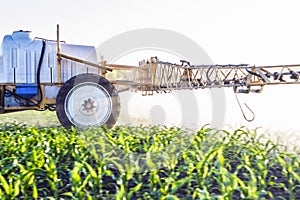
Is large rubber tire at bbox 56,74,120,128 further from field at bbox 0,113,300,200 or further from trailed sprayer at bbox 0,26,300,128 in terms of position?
field at bbox 0,113,300,200

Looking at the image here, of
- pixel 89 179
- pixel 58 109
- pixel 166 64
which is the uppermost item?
pixel 166 64

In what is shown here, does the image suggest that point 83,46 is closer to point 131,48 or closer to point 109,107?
point 131,48

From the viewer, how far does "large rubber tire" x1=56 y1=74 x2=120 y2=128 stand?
262 inches

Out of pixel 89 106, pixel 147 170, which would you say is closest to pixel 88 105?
pixel 89 106

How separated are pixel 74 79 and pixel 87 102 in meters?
0.45

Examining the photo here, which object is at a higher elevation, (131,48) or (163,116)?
(131,48)

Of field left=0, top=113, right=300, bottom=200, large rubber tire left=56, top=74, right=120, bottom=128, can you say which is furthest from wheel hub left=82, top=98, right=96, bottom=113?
field left=0, top=113, right=300, bottom=200

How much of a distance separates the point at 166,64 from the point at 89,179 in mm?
4033

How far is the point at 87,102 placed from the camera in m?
6.82

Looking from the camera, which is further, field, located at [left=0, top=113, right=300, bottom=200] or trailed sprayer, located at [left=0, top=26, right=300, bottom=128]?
trailed sprayer, located at [left=0, top=26, right=300, bottom=128]

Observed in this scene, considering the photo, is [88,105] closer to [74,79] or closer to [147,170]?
[74,79]

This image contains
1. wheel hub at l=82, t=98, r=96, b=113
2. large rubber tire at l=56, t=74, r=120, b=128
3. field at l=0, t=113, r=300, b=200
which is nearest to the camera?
field at l=0, t=113, r=300, b=200

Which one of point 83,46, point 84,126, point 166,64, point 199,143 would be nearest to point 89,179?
point 199,143

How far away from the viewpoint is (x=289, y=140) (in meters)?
5.29
